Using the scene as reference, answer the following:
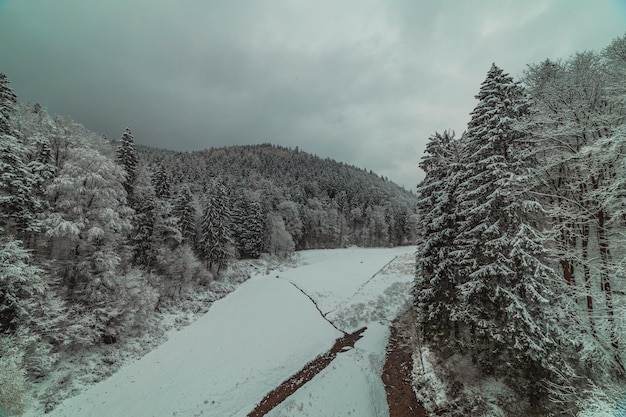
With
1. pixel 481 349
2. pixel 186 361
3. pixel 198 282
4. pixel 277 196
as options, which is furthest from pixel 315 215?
pixel 481 349

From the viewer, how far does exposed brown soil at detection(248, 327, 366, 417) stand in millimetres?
15688

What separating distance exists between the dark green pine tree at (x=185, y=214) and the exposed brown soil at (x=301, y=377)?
80.4ft

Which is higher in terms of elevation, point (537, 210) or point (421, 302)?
point (537, 210)

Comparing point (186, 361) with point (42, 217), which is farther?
point (186, 361)

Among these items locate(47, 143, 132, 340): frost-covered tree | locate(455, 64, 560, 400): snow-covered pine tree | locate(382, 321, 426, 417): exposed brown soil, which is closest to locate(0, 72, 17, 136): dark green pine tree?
locate(47, 143, 132, 340): frost-covered tree

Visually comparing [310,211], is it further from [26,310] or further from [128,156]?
[26,310]

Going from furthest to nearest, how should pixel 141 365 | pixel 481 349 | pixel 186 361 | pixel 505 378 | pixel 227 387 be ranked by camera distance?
pixel 186 361 → pixel 141 365 → pixel 227 387 → pixel 481 349 → pixel 505 378

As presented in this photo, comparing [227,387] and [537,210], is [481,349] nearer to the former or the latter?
[537,210]

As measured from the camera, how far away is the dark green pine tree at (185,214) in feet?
122

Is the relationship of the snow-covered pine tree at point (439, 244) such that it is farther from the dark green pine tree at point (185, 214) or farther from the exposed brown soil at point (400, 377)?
the dark green pine tree at point (185, 214)

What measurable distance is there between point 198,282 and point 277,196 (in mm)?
50211

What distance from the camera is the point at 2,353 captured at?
12.6 meters

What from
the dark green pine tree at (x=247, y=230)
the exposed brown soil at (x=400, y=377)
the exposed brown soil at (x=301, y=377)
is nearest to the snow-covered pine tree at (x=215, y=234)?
the dark green pine tree at (x=247, y=230)

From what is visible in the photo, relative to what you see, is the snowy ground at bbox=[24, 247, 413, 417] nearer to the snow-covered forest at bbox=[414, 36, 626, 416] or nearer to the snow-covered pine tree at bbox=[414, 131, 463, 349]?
the snow-covered pine tree at bbox=[414, 131, 463, 349]
